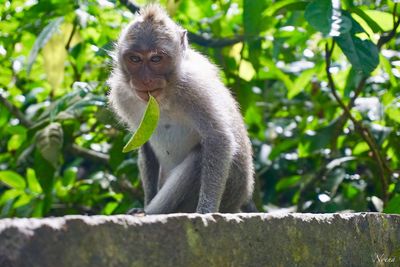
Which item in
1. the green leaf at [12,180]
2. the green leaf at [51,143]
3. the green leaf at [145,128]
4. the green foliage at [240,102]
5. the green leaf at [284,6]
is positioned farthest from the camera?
the green leaf at [12,180]

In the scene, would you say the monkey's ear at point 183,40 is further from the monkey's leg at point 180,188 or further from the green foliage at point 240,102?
the monkey's leg at point 180,188

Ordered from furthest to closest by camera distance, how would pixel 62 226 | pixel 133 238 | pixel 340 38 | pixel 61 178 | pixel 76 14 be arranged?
pixel 61 178
pixel 76 14
pixel 340 38
pixel 133 238
pixel 62 226

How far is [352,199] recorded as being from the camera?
23.4 feet

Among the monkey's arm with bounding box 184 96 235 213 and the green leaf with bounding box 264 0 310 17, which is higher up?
the green leaf with bounding box 264 0 310 17

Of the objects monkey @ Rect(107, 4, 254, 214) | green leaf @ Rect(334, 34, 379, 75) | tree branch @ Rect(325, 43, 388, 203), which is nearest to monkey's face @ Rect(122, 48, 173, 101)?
monkey @ Rect(107, 4, 254, 214)

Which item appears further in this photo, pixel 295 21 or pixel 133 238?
pixel 295 21

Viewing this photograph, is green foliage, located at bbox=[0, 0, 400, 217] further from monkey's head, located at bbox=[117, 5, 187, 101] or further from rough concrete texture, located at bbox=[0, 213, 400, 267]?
rough concrete texture, located at bbox=[0, 213, 400, 267]

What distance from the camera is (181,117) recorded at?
5.91 metres

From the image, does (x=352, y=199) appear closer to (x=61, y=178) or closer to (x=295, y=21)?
(x=295, y=21)

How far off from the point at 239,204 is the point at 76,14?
2407 millimetres

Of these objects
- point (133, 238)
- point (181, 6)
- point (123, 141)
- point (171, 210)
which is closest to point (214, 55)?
point (181, 6)

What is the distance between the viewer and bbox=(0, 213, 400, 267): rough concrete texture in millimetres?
2574

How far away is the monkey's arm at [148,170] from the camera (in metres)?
6.39

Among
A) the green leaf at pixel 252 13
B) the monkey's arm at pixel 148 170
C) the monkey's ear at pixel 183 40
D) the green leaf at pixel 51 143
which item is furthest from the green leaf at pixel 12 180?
the green leaf at pixel 252 13
